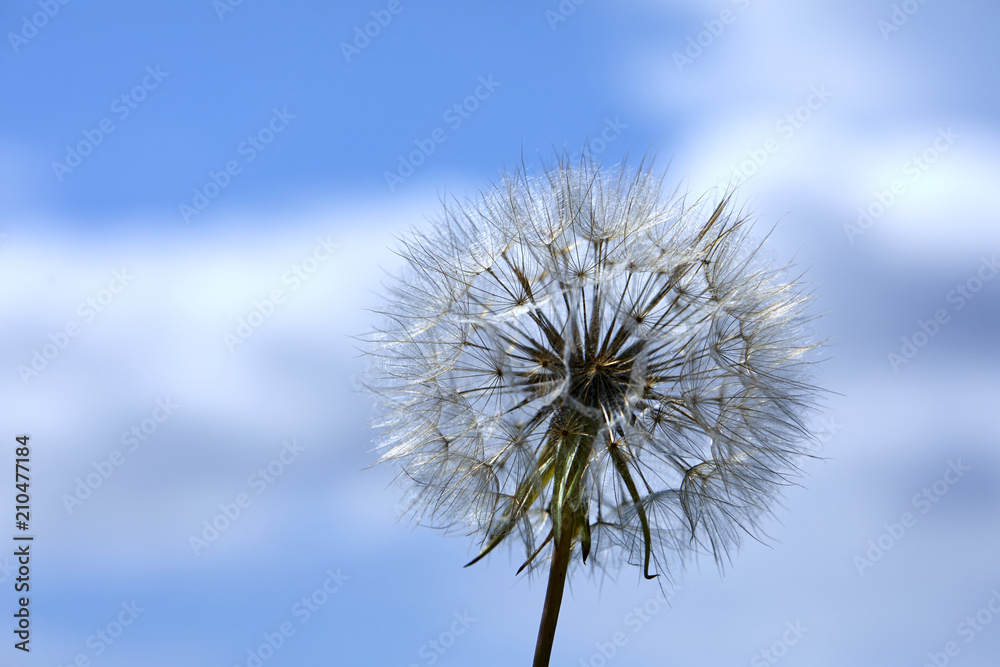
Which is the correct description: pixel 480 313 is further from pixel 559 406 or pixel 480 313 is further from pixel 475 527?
pixel 475 527

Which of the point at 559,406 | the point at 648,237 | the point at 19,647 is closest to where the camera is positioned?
the point at 559,406

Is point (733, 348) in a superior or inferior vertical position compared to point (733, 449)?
superior

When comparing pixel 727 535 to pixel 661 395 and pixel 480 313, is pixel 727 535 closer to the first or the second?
pixel 661 395

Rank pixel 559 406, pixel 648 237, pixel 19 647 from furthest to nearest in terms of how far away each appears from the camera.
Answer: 1. pixel 19 647
2. pixel 648 237
3. pixel 559 406

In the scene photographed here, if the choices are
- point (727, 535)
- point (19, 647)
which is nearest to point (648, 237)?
point (727, 535)

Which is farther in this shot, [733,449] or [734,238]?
[734,238]

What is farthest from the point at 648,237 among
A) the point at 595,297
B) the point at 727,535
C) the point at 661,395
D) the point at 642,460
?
the point at 727,535

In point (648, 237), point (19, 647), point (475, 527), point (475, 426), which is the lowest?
point (19, 647)
